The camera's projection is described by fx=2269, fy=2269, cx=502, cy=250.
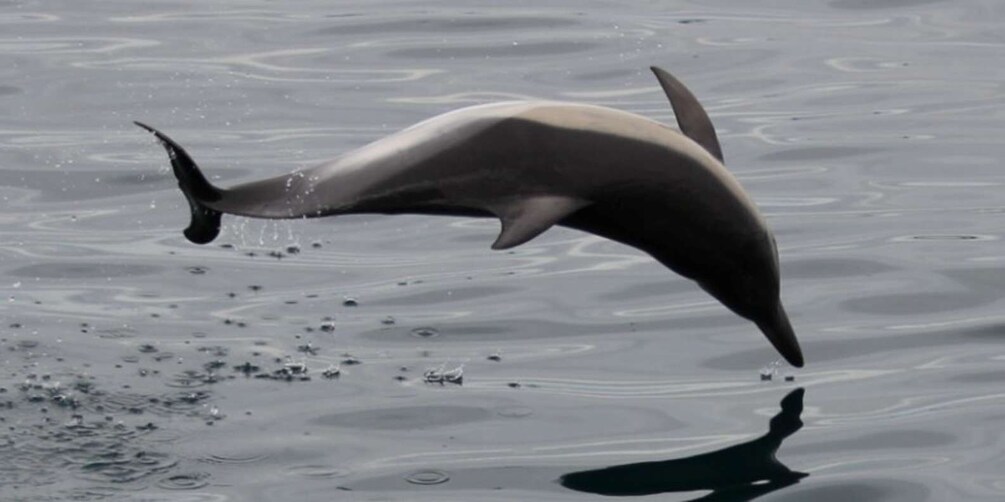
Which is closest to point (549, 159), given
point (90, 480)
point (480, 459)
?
point (480, 459)

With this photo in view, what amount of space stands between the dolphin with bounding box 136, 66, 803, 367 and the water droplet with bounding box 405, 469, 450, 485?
1.25 meters

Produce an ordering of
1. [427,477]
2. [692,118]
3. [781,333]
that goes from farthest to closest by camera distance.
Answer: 1. [781,333]
2. [427,477]
3. [692,118]

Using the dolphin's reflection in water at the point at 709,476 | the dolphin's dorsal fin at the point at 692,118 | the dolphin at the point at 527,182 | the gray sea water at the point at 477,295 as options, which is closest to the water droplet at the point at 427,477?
the gray sea water at the point at 477,295

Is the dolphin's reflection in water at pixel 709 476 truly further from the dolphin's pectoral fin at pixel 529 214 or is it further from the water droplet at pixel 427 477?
the dolphin's pectoral fin at pixel 529 214

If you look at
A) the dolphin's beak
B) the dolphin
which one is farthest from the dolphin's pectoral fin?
the dolphin's beak

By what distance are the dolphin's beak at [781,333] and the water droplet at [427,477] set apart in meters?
1.48

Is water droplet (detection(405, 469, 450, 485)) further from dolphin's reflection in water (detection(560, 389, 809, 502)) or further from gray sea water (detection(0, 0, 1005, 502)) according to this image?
dolphin's reflection in water (detection(560, 389, 809, 502))

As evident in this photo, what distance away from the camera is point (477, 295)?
1192 cm

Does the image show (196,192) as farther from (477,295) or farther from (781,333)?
(477,295)

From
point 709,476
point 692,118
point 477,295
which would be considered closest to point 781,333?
→ point 709,476

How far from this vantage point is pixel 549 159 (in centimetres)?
812

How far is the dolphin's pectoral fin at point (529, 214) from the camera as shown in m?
7.75

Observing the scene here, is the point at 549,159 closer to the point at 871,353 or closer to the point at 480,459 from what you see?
the point at 480,459

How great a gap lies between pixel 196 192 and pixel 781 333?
2708 mm
